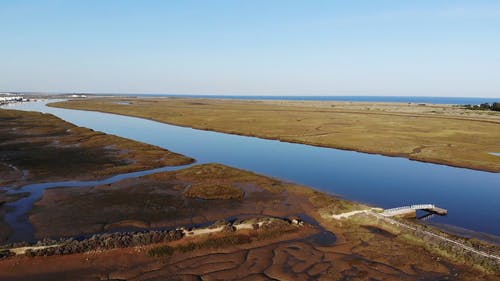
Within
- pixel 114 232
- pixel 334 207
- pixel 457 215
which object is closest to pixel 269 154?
pixel 334 207

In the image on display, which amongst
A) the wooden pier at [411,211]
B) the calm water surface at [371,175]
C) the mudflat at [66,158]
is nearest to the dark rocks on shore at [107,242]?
the mudflat at [66,158]

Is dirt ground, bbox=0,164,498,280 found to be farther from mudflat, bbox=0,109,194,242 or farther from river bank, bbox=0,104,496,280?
mudflat, bbox=0,109,194,242

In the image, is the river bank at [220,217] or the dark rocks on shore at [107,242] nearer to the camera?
the river bank at [220,217]

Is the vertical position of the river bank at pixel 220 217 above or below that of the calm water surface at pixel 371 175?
below

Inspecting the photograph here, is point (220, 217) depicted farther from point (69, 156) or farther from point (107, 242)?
point (69, 156)

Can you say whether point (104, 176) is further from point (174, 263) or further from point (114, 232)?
point (174, 263)

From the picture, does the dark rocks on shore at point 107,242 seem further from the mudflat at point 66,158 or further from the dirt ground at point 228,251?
the mudflat at point 66,158

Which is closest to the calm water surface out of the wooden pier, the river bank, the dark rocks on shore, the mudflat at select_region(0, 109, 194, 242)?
the wooden pier

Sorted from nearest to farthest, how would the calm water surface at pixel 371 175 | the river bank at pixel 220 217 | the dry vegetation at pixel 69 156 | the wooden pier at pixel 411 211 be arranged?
the river bank at pixel 220 217, the wooden pier at pixel 411 211, the calm water surface at pixel 371 175, the dry vegetation at pixel 69 156

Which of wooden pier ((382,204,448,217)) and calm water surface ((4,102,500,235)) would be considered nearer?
wooden pier ((382,204,448,217))
